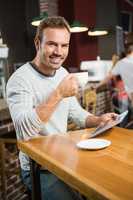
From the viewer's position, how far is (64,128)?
2104mm

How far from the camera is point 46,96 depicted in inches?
79.2

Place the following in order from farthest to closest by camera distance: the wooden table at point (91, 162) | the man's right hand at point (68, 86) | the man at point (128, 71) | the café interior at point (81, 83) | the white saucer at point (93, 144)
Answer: the man at point (128, 71)
the man's right hand at point (68, 86)
the white saucer at point (93, 144)
the café interior at point (81, 83)
the wooden table at point (91, 162)

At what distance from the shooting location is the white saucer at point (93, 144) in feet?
5.15

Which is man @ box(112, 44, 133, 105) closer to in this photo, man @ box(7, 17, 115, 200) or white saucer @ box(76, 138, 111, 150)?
man @ box(7, 17, 115, 200)

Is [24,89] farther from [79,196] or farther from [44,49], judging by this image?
[79,196]

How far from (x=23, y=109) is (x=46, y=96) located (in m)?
0.27

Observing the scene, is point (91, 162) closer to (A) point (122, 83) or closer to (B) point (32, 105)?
(B) point (32, 105)

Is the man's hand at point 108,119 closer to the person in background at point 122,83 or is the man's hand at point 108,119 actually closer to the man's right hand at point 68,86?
the man's right hand at point 68,86

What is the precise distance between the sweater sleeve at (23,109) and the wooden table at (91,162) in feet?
0.26

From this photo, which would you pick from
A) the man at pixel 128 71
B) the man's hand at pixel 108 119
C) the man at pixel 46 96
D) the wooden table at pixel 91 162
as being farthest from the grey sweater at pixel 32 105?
the man at pixel 128 71

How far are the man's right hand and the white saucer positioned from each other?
0.26m

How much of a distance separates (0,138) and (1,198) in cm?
54

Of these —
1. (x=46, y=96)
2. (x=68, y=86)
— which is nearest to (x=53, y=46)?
(x=46, y=96)

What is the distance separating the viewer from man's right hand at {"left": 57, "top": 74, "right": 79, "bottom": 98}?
1.70 metres
